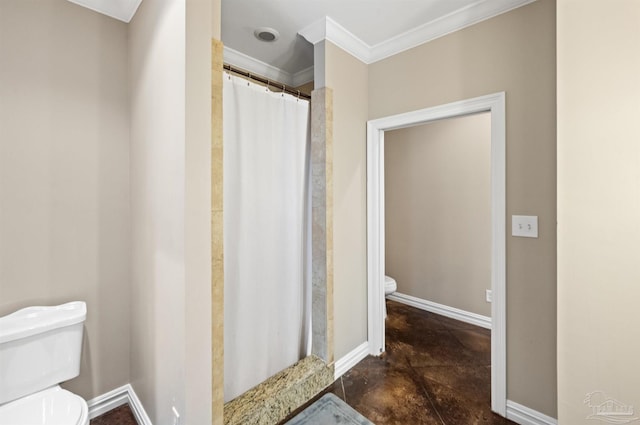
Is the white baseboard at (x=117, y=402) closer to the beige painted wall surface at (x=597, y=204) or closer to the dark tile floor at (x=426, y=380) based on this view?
the dark tile floor at (x=426, y=380)

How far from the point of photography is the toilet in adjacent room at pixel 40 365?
1239 mm

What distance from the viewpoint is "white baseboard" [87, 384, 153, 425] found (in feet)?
5.48

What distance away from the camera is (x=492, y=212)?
1773 mm

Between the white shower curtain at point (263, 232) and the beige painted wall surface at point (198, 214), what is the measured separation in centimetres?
40

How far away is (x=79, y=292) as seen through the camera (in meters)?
1.67

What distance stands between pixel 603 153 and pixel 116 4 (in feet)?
8.55

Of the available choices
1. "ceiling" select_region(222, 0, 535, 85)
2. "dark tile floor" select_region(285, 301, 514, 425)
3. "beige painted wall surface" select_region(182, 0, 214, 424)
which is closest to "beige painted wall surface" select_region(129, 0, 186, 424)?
"beige painted wall surface" select_region(182, 0, 214, 424)

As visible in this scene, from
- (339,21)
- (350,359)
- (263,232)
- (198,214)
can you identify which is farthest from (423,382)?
(339,21)

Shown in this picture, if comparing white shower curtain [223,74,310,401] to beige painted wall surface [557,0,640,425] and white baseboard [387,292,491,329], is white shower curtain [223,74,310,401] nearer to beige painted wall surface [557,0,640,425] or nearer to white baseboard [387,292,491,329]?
beige painted wall surface [557,0,640,425]

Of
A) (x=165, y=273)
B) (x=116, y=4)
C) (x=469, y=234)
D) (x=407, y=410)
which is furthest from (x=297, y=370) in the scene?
(x=116, y=4)

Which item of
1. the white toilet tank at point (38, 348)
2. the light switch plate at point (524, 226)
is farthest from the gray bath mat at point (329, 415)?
the light switch plate at point (524, 226)

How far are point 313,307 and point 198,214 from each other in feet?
3.95

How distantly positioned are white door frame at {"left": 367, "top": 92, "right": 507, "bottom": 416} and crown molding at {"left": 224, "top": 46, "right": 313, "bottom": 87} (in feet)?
2.84

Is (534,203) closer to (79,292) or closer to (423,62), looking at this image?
(423,62)
